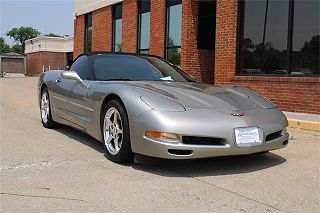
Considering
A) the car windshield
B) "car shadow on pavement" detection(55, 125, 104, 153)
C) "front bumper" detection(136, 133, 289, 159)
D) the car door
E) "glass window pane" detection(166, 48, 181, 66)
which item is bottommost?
"car shadow on pavement" detection(55, 125, 104, 153)

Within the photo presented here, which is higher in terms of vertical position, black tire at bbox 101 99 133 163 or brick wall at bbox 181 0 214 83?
brick wall at bbox 181 0 214 83

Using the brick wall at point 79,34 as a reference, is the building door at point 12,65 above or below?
below

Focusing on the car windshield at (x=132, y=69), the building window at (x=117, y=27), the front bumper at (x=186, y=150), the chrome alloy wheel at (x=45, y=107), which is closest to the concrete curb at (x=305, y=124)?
the car windshield at (x=132, y=69)

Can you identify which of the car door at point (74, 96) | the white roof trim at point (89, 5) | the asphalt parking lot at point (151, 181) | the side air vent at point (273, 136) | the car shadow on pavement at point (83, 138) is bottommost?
the asphalt parking lot at point (151, 181)

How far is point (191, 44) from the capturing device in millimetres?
12734

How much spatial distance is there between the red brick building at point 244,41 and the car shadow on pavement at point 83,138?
4.64 meters

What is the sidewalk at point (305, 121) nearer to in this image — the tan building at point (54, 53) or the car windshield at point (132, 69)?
the car windshield at point (132, 69)

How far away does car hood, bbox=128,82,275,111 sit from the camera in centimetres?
464

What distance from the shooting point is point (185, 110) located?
450 centimetres

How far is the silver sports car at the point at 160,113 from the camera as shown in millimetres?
4383

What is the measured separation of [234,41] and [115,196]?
24.9 feet

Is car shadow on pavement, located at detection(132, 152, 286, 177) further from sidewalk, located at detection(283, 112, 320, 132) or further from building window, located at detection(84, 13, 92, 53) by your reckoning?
building window, located at detection(84, 13, 92, 53)

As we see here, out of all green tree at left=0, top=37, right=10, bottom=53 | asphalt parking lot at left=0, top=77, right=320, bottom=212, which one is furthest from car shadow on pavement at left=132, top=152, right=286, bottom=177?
green tree at left=0, top=37, right=10, bottom=53

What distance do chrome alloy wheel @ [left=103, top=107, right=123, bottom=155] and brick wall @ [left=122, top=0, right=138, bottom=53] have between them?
35.6 feet
